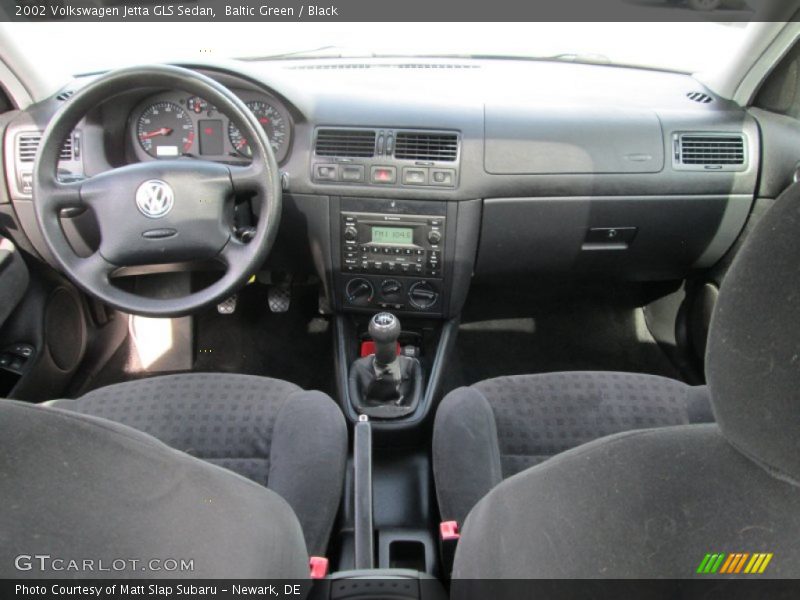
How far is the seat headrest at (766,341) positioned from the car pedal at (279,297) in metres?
1.98

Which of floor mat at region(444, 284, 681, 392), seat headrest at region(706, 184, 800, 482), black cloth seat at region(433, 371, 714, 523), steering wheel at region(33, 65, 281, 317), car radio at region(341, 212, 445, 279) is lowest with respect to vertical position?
floor mat at region(444, 284, 681, 392)

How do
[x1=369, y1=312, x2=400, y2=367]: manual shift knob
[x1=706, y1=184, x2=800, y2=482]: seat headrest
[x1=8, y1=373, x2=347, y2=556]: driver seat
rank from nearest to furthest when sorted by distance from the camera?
1. [x1=706, y1=184, x2=800, y2=482]: seat headrest
2. [x1=8, y1=373, x2=347, y2=556]: driver seat
3. [x1=369, y1=312, x2=400, y2=367]: manual shift knob

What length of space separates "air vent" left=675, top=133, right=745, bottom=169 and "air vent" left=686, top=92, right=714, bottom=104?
16 centimetres

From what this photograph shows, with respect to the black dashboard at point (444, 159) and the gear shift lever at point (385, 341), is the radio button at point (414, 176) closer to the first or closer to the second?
the black dashboard at point (444, 159)

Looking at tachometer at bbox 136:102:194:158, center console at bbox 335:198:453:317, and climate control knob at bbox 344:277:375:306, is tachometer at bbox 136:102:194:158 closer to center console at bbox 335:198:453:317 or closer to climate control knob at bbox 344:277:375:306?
center console at bbox 335:198:453:317

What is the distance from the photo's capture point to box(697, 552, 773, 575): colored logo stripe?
662 millimetres

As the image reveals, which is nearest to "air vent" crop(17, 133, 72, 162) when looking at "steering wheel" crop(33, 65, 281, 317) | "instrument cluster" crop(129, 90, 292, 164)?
"instrument cluster" crop(129, 90, 292, 164)

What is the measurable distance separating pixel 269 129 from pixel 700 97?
140 cm

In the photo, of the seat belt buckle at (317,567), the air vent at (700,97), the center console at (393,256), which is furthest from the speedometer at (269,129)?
the air vent at (700,97)

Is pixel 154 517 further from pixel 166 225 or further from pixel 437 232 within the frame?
pixel 437 232

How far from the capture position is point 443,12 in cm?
215

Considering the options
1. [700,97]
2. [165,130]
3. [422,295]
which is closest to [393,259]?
[422,295]

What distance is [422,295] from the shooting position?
2057mm

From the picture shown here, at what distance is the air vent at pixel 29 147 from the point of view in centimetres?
185
